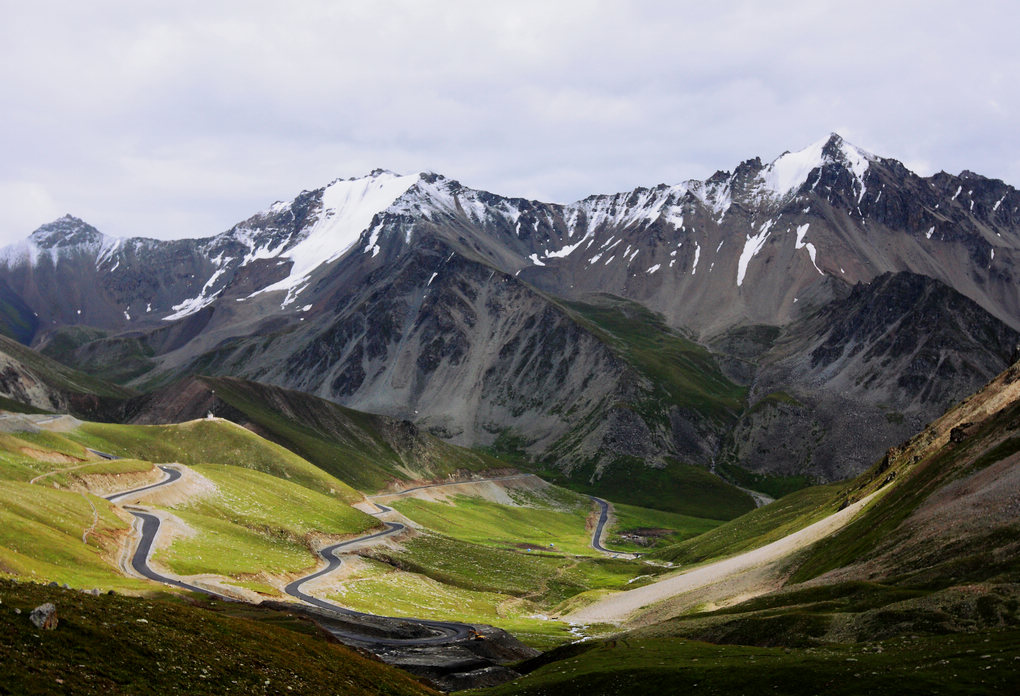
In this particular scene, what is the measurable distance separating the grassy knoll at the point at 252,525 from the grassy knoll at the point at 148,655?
5253cm

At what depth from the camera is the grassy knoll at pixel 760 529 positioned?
146 meters

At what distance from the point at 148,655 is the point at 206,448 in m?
168

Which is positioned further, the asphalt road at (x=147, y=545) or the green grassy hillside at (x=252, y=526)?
the green grassy hillside at (x=252, y=526)

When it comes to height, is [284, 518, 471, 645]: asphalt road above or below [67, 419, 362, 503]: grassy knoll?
above

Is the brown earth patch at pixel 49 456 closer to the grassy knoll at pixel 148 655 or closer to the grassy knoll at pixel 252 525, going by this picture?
the grassy knoll at pixel 252 525

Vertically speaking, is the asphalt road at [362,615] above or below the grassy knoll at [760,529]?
below

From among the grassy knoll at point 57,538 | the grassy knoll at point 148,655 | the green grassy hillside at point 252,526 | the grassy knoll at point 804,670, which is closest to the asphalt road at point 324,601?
the green grassy hillside at point 252,526

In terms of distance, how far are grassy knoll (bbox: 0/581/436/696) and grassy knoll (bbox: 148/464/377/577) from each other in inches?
2068

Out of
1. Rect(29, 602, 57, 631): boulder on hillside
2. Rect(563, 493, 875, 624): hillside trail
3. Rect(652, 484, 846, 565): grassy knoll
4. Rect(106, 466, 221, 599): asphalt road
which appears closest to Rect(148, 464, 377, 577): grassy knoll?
Rect(106, 466, 221, 599): asphalt road

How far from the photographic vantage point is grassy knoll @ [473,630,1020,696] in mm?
38156

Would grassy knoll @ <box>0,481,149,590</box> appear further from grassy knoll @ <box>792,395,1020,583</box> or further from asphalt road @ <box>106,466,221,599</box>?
grassy knoll @ <box>792,395,1020,583</box>

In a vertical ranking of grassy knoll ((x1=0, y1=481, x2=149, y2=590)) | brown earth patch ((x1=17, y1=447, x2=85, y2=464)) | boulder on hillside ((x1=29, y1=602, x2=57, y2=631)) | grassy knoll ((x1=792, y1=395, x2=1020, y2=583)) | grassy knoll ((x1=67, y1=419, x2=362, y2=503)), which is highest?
grassy knoll ((x1=792, y1=395, x2=1020, y2=583))

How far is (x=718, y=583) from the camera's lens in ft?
361

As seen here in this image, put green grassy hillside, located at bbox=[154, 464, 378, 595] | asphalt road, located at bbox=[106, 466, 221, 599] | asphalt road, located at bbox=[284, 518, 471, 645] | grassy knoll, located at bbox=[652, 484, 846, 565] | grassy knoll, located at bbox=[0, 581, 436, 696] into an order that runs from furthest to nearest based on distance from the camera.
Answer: grassy knoll, located at bbox=[652, 484, 846, 565], green grassy hillside, located at bbox=[154, 464, 378, 595], asphalt road, located at bbox=[106, 466, 221, 599], asphalt road, located at bbox=[284, 518, 471, 645], grassy knoll, located at bbox=[0, 581, 436, 696]
